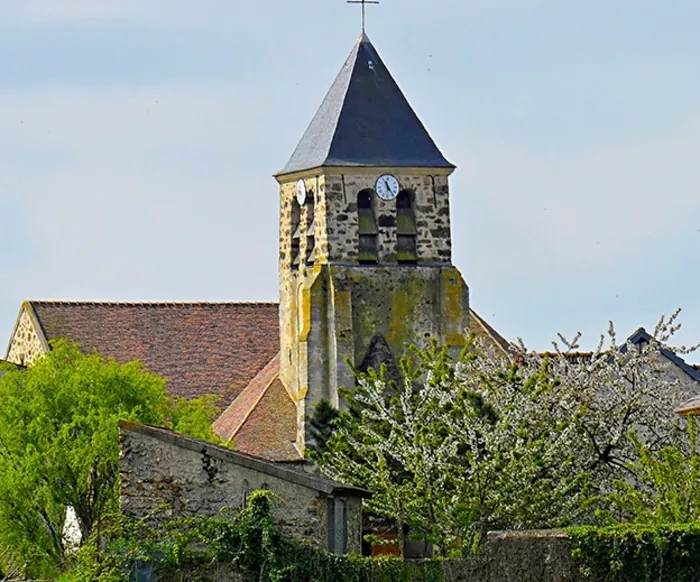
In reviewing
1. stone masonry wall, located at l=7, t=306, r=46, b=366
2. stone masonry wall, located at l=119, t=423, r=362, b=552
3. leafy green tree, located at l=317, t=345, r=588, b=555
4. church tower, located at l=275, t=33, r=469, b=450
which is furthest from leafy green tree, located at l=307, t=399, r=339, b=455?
stone masonry wall, located at l=119, t=423, r=362, b=552

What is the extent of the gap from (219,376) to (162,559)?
30071 millimetres

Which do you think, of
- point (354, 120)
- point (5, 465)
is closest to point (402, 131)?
point (354, 120)

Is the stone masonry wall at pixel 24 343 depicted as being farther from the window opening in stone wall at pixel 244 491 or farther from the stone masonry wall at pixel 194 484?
the window opening in stone wall at pixel 244 491

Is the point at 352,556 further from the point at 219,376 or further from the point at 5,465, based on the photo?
the point at 219,376

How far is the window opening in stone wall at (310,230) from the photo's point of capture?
55750 mm

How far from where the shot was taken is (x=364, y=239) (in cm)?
5541

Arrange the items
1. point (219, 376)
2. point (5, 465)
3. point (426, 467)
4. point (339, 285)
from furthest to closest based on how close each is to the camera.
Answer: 1. point (219, 376)
2. point (339, 285)
3. point (5, 465)
4. point (426, 467)

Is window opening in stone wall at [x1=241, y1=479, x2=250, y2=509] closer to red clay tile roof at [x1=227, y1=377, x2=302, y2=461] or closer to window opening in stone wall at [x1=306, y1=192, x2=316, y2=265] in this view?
red clay tile roof at [x1=227, y1=377, x2=302, y2=461]

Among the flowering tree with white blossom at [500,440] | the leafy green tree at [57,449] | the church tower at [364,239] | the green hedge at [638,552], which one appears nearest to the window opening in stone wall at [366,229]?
the church tower at [364,239]

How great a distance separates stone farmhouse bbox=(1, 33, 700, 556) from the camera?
5425 centimetres

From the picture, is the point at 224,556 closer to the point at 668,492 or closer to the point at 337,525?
the point at 337,525

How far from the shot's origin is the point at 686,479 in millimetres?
32875

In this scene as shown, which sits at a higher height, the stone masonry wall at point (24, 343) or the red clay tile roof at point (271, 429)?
the stone masonry wall at point (24, 343)

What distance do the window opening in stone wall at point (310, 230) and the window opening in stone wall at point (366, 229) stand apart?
3.69 ft
